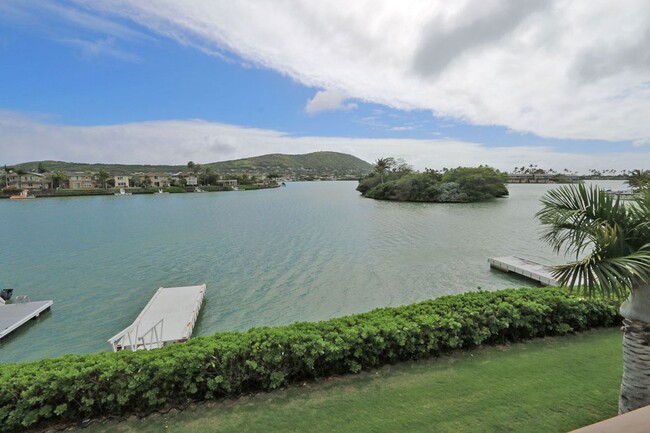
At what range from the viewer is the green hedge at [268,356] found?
4.53 meters

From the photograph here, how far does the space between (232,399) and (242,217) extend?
33994mm

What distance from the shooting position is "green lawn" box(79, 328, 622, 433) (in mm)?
4215

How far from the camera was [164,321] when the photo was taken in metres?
10.4

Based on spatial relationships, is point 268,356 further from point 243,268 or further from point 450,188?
point 450,188

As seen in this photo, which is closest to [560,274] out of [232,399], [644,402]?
[644,402]

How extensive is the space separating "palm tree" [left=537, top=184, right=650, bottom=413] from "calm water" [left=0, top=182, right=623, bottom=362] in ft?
28.4

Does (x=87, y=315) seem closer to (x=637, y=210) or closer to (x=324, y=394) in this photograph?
(x=324, y=394)

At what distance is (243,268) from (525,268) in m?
14.2

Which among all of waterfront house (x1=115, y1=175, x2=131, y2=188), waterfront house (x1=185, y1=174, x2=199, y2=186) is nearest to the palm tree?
waterfront house (x1=115, y1=175, x2=131, y2=188)

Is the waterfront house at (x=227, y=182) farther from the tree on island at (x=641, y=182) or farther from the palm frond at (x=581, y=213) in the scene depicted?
the palm frond at (x=581, y=213)

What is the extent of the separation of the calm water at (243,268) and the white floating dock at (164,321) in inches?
22.9

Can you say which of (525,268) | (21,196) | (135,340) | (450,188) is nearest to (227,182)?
(21,196)

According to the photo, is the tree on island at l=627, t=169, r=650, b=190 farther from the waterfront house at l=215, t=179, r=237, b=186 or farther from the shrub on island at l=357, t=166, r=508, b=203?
the waterfront house at l=215, t=179, r=237, b=186

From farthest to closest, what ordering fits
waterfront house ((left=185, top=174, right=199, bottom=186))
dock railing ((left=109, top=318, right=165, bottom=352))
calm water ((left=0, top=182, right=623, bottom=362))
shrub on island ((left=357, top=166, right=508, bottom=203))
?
1. waterfront house ((left=185, top=174, right=199, bottom=186))
2. shrub on island ((left=357, top=166, right=508, bottom=203))
3. calm water ((left=0, top=182, right=623, bottom=362))
4. dock railing ((left=109, top=318, right=165, bottom=352))
